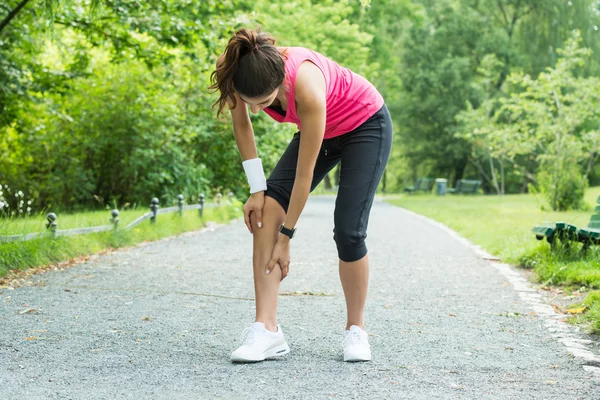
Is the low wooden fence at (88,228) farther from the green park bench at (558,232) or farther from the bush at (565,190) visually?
the bush at (565,190)

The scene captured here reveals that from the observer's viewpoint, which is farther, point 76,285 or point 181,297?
point 76,285

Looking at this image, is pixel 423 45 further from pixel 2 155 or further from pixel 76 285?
pixel 76 285

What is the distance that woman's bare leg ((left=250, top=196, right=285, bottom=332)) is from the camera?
3967mm

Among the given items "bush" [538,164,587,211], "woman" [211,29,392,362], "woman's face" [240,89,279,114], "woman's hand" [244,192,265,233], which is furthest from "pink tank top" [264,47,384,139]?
"bush" [538,164,587,211]

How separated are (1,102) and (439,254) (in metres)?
7.82

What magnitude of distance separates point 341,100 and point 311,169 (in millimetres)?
391

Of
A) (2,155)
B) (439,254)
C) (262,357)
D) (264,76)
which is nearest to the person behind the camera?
(264,76)

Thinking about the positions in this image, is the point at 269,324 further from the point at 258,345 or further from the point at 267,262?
the point at 267,262

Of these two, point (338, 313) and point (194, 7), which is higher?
point (194, 7)

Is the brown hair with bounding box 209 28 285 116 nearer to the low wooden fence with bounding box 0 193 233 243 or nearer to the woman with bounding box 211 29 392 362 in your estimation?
the woman with bounding box 211 29 392 362

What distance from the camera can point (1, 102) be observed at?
13398 millimetres

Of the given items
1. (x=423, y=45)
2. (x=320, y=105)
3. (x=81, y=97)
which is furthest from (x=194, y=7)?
(x=423, y=45)

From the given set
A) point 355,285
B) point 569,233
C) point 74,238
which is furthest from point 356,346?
point 74,238

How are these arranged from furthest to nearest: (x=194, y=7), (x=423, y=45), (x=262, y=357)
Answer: (x=423, y=45) → (x=194, y=7) → (x=262, y=357)
